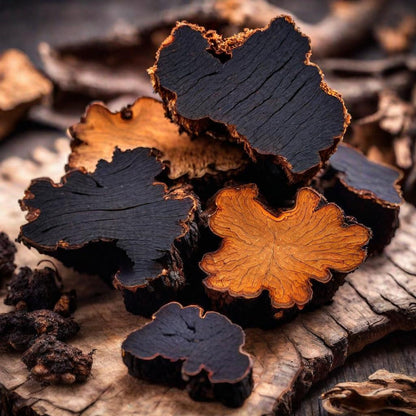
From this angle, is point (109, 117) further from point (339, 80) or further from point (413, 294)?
point (339, 80)

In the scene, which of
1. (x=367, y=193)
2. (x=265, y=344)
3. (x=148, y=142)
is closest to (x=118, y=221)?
(x=148, y=142)

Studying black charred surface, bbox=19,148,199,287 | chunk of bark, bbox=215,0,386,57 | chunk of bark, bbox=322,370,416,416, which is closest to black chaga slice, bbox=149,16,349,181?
black charred surface, bbox=19,148,199,287

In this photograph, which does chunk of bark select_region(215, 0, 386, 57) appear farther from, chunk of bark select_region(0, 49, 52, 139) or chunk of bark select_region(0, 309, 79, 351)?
chunk of bark select_region(0, 309, 79, 351)

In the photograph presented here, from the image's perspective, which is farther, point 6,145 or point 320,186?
point 6,145

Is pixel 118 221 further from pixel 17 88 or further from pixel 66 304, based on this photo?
pixel 17 88

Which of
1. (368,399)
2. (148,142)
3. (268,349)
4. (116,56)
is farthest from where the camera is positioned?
(116,56)

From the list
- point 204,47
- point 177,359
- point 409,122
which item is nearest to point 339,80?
point 409,122
